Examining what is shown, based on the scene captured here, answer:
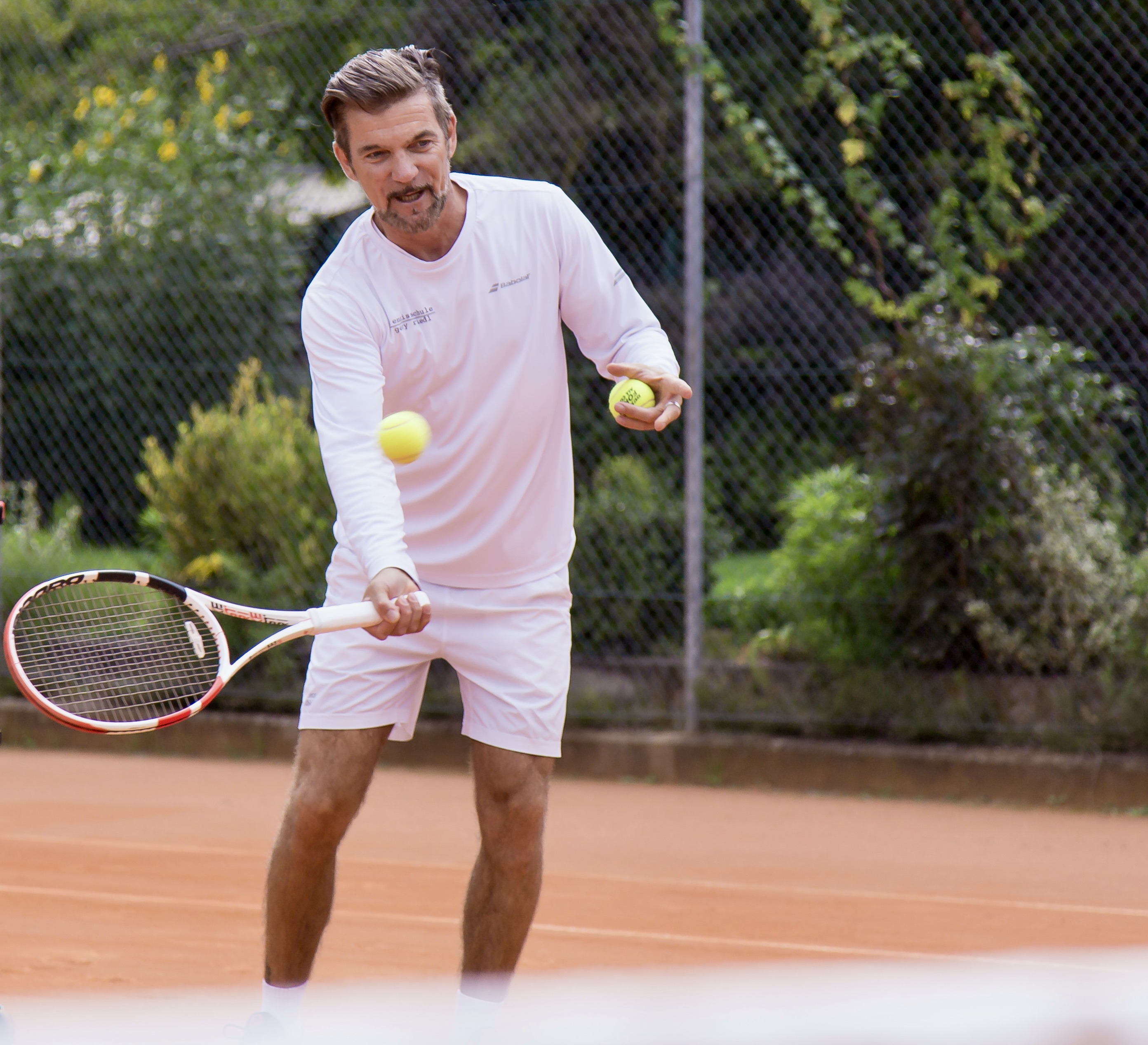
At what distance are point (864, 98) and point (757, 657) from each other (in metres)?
2.42

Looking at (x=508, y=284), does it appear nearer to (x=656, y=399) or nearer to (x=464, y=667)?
(x=656, y=399)

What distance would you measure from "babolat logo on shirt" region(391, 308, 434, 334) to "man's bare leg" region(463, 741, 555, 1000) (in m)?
0.83

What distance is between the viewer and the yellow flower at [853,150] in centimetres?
703

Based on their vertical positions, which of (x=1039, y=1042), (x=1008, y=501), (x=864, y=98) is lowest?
(x=1008, y=501)

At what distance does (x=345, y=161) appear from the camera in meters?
3.33

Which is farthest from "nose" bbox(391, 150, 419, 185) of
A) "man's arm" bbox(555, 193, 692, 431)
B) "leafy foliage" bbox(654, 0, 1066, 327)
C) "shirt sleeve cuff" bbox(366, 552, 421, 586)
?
"leafy foliage" bbox(654, 0, 1066, 327)

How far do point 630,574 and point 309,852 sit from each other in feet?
13.0

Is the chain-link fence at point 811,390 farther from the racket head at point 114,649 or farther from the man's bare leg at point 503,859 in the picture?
the man's bare leg at point 503,859

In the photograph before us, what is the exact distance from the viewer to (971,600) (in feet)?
21.4

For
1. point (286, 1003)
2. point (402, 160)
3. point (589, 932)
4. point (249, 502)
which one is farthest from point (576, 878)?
point (249, 502)

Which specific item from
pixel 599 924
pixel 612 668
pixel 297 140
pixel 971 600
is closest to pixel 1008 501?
pixel 971 600

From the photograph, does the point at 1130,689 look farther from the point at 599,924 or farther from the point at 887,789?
the point at 599,924

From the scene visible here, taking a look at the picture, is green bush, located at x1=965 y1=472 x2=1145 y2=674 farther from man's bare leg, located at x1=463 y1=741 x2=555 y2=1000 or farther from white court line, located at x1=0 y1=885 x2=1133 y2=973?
man's bare leg, located at x1=463 y1=741 x2=555 y2=1000

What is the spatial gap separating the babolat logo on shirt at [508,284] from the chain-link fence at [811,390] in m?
3.51
